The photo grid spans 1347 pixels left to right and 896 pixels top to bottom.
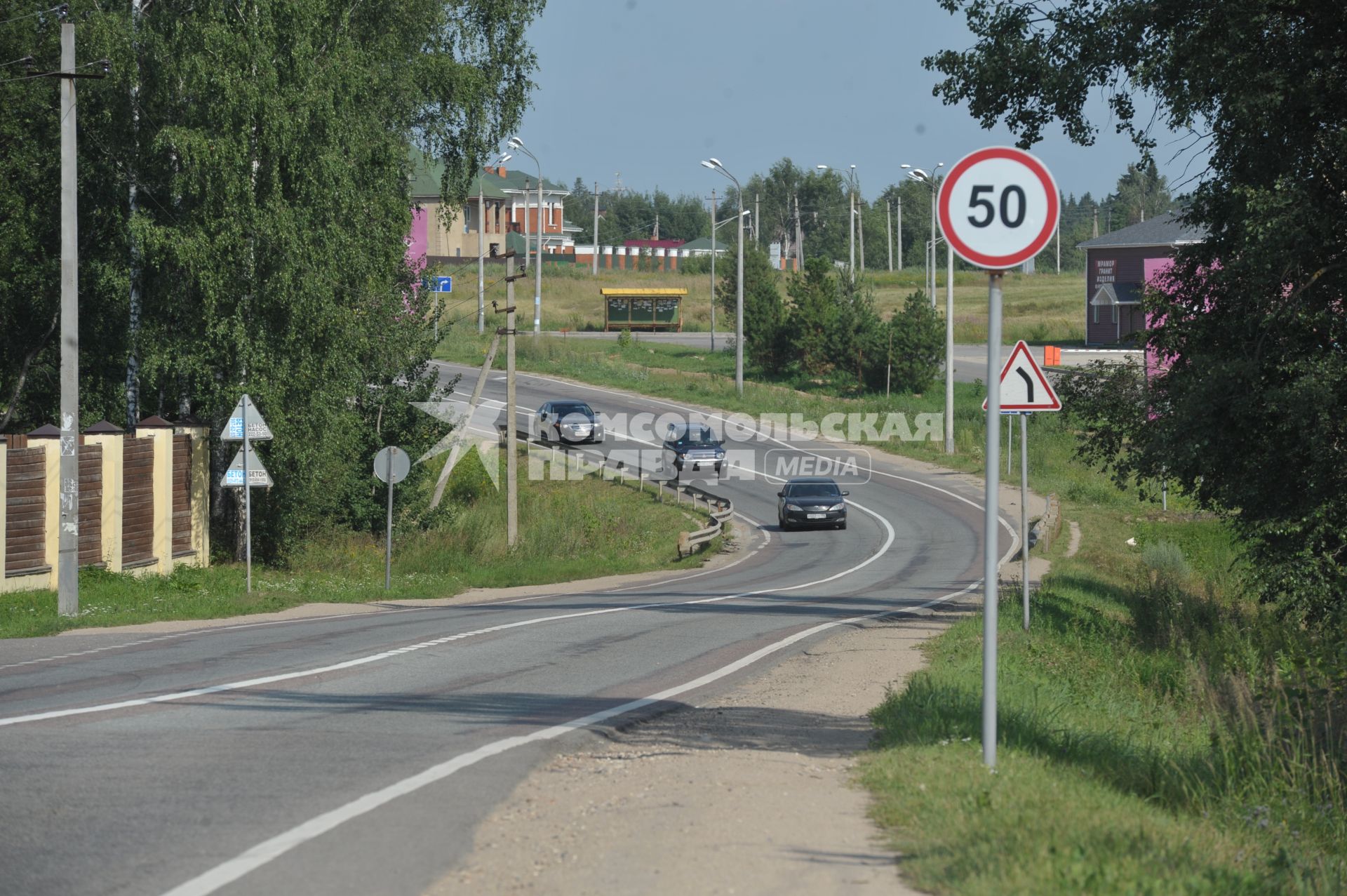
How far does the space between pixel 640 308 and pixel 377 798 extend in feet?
274

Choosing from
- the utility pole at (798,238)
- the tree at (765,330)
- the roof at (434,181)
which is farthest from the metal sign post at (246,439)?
the utility pole at (798,238)

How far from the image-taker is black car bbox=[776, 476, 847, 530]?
39.5 meters

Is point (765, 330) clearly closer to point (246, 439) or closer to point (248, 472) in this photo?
point (248, 472)

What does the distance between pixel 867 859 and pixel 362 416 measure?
93.9 feet

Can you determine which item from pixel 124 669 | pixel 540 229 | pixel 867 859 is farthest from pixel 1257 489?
pixel 540 229

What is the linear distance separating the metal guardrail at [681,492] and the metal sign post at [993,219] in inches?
1044

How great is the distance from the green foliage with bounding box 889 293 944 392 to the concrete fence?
4221 cm

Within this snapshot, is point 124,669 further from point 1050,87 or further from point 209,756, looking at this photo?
point 1050,87

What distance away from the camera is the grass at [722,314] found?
9112 centimetres

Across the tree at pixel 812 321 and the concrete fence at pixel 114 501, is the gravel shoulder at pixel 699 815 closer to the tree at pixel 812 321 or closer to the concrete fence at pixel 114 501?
the concrete fence at pixel 114 501

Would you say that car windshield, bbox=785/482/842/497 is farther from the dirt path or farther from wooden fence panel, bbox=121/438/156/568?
the dirt path

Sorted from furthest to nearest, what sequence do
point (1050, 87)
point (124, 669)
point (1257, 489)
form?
point (1050, 87)
point (1257, 489)
point (124, 669)

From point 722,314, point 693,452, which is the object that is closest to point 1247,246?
point 693,452

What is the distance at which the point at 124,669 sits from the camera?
12.7 meters
